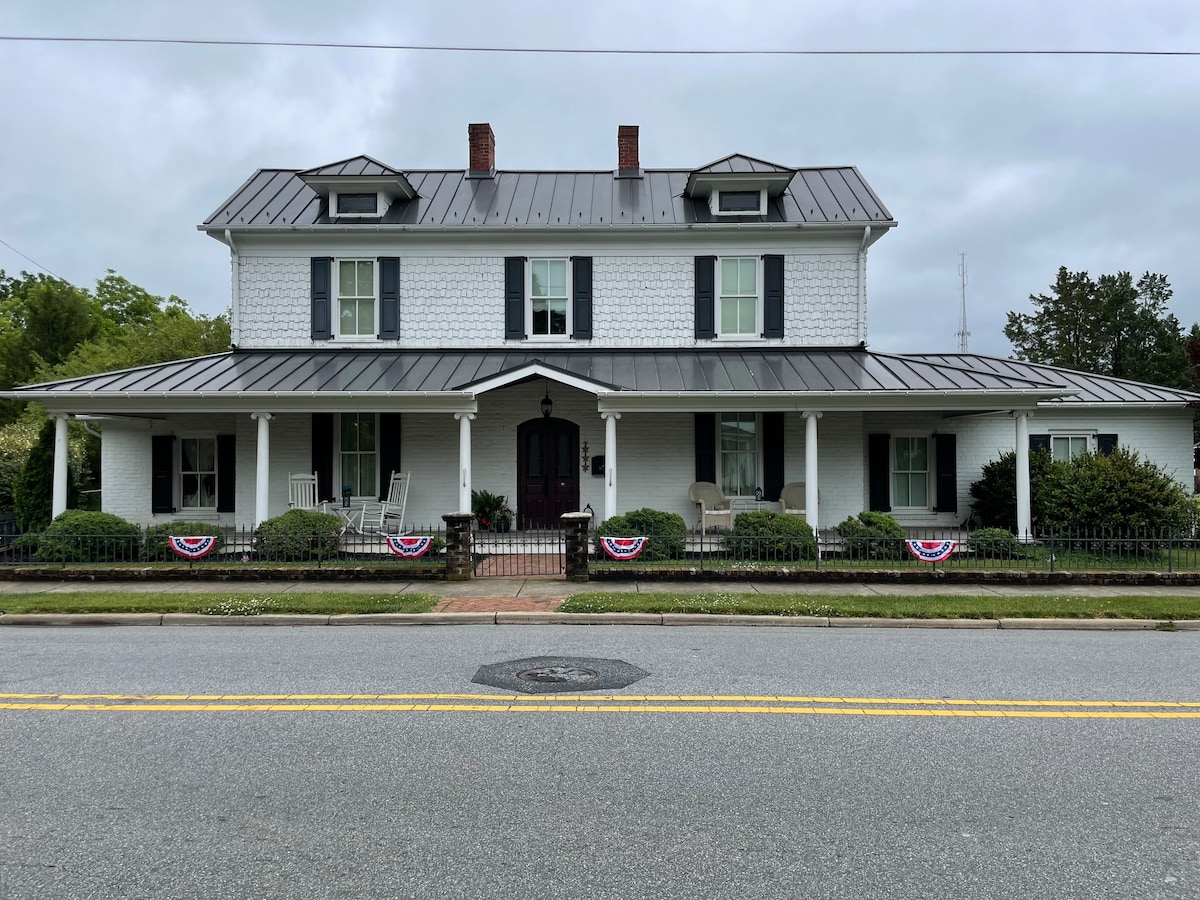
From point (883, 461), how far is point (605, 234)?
8492 millimetres

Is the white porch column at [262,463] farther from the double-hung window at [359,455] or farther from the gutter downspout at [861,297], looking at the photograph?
the gutter downspout at [861,297]

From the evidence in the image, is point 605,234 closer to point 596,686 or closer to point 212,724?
point 596,686

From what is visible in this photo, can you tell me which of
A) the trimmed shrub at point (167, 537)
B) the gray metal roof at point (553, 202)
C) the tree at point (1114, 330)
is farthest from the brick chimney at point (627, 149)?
the tree at point (1114, 330)

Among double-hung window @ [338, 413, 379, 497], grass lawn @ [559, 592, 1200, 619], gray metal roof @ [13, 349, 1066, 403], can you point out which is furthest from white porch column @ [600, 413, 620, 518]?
double-hung window @ [338, 413, 379, 497]

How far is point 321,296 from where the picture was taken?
19359mm

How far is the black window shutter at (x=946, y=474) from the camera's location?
62.7 ft

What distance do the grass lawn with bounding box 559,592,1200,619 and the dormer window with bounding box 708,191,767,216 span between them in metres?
11.0

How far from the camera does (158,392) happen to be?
16.1 meters

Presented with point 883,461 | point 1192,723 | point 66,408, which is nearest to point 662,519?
point 883,461

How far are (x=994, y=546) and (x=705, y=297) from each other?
856 centimetres

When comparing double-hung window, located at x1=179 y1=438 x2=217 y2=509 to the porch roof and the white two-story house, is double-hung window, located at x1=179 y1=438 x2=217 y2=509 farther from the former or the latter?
the porch roof

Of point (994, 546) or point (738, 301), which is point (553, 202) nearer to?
point (738, 301)

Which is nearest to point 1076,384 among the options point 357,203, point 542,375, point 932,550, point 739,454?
point 739,454

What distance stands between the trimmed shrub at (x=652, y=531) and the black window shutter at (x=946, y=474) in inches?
289
